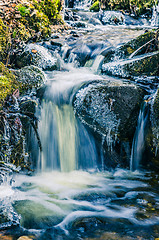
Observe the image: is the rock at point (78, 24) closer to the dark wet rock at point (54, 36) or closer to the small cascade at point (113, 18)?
the small cascade at point (113, 18)

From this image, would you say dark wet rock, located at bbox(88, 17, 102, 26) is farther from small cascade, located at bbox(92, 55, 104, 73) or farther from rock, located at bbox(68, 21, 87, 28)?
small cascade, located at bbox(92, 55, 104, 73)

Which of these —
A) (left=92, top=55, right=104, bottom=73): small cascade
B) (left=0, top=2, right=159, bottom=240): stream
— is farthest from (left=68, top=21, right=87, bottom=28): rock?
(left=0, top=2, right=159, bottom=240): stream

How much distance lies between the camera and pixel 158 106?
14.8 feet

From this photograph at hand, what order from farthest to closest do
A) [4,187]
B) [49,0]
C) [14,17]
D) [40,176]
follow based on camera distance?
[49,0] → [14,17] → [40,176] → [4,187]

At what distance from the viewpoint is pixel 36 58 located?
6148 millimetres

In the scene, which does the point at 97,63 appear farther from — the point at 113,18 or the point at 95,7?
the point at 95,7

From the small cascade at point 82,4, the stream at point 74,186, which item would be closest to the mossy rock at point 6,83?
the stream at point 74,186

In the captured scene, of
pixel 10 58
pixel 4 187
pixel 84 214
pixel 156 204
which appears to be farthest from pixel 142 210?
pixel 10 58

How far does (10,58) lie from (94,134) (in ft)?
9.97

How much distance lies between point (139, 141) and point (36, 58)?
331 cm

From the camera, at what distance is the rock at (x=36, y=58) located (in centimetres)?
603

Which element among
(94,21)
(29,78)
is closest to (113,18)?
(94,21)

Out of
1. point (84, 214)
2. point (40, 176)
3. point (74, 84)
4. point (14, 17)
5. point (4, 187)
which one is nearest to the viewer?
point (84, 214)

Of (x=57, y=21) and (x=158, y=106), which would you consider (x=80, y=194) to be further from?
(x=57, y=21)
